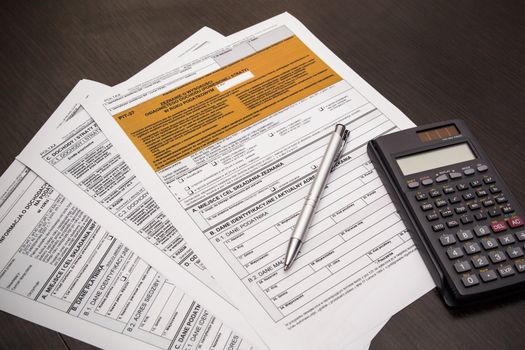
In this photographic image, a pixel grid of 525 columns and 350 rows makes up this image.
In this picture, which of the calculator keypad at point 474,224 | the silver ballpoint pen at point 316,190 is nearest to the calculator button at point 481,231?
the calculator keypad at point 474,224

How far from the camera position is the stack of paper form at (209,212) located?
43 cm

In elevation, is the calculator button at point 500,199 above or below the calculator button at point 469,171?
below

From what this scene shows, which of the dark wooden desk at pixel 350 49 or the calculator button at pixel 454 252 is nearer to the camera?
the calculator button at pixel 454 252

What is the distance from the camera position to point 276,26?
25.7 inches

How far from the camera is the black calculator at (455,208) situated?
0.42m

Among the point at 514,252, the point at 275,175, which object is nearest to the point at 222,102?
the point at 275,175

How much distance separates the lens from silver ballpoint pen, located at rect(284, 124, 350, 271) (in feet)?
1.48

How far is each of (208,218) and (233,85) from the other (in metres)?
0.19

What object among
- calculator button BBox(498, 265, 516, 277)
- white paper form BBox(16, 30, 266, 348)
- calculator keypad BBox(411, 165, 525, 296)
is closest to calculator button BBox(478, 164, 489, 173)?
calculator keypad BBox(411, 165, 525, 296)

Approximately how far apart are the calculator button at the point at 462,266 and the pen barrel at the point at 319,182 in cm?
14

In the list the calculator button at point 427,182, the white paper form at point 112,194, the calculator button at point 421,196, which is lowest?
the white paper form at point 112,194

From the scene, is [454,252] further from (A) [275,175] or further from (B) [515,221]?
(A) [275,175]

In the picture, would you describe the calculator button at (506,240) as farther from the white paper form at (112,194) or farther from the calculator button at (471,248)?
the white paper form at (112,194)

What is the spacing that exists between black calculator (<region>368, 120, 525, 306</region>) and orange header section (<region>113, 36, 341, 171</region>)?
0.44 feet
